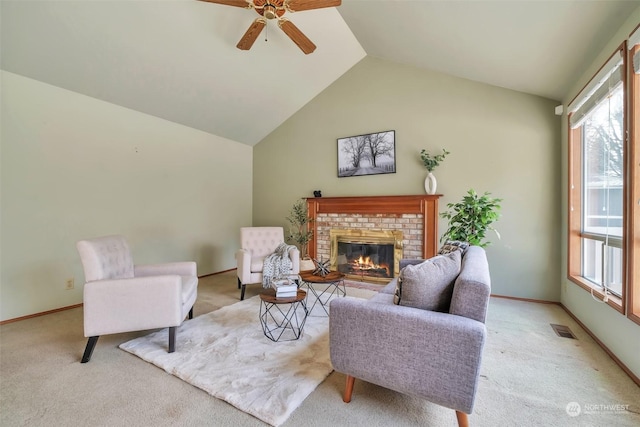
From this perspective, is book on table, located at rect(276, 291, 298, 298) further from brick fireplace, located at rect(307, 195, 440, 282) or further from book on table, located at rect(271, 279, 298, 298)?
brick fireplace, located at rect(307, 195, 440, 282)

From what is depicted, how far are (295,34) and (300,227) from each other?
122 inches

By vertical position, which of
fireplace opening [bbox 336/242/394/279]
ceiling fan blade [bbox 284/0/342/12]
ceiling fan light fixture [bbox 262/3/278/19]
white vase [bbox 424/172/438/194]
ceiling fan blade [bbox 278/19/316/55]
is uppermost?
ceiling fan blade [bbox 278/19/316/55]

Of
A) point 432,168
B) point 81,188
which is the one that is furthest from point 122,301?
point 432,168

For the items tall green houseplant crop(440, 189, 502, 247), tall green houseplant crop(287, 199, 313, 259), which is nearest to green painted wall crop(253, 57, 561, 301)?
tall green houseplant crop(287, 199, 313, 259)

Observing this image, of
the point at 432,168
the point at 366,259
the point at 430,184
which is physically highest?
the point at 432,168

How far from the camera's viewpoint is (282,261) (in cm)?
351

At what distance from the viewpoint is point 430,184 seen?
3.79m

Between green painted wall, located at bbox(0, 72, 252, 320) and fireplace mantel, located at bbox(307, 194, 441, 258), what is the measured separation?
1862mm

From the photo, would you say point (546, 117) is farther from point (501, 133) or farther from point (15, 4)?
point (15, 4)

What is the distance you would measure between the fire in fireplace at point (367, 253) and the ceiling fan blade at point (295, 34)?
107 inches

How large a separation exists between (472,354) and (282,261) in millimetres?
2572

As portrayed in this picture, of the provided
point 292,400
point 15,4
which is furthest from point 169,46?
point 292,400

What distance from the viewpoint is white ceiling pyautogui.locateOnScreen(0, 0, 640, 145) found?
2219mm

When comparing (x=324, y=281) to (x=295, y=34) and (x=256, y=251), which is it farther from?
(x=295, y=34)
